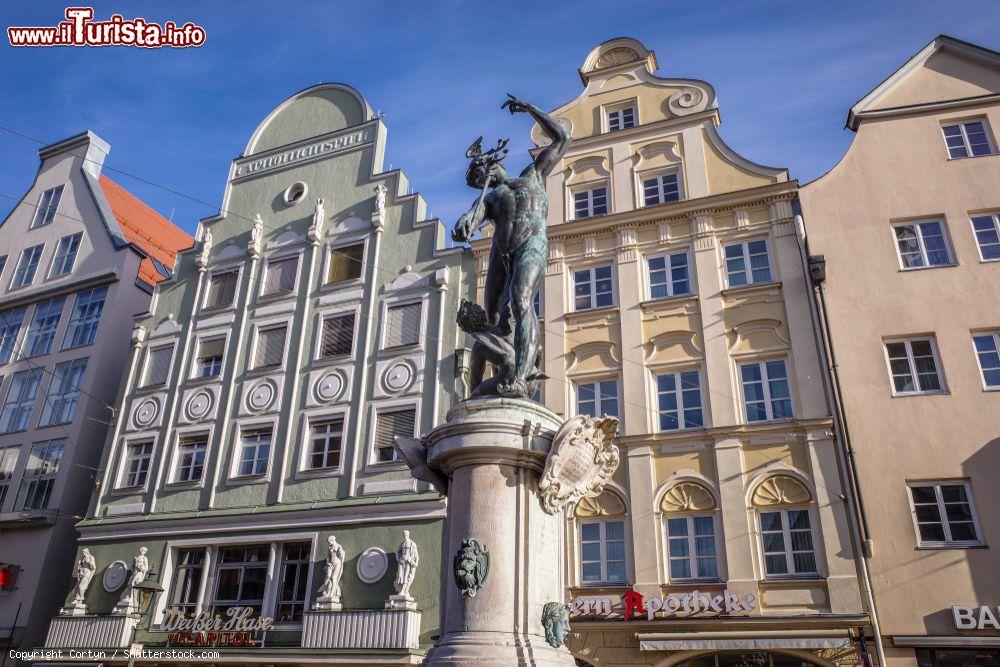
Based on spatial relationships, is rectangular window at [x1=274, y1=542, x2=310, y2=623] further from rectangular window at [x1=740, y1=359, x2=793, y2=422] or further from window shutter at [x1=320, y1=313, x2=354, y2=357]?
rectangular window at [x1=740, y1=359, x2=793, y2=422]

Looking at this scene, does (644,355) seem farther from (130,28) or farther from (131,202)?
(131,202)

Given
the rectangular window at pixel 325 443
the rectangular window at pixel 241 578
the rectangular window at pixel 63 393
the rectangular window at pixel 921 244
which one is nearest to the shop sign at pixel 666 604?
the rectangular window at pixel 325 443

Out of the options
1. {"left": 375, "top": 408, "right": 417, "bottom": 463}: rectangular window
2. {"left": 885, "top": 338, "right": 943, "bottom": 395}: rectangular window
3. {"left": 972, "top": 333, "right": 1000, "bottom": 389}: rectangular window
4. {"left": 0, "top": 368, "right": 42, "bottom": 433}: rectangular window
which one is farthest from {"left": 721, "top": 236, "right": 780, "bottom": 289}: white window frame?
{"left": 0, "top": 368, "right": 42, "bottom": 433}: rectangular window

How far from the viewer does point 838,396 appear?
16906mm

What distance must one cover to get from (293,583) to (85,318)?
1390cm

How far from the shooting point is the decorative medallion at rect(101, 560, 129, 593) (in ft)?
70.0

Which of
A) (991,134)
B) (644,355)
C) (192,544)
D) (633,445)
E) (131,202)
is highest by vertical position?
(131,202)

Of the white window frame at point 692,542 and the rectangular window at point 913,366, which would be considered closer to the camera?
the white window frame at point 692,542

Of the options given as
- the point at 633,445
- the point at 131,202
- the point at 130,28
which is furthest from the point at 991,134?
the point at 131,202

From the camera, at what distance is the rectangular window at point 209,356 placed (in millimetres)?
23859

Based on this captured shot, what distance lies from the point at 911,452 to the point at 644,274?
Result: 7171 millimetres

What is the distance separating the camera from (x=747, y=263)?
62.3ft

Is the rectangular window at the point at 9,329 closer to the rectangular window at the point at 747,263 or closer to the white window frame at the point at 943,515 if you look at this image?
the rectangular window at the point at 747,263

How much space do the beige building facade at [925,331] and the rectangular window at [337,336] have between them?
12328 mm
